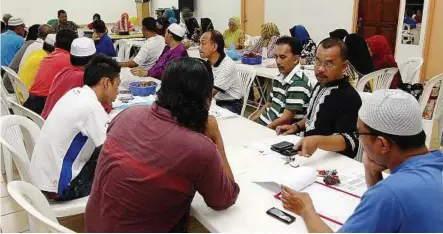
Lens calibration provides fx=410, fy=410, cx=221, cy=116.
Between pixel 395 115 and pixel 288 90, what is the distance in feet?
5.12

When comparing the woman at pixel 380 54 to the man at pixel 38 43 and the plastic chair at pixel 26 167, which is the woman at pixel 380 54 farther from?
the man at pixel 38 43

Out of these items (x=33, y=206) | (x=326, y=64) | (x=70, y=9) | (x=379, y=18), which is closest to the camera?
(x=33, y=206)

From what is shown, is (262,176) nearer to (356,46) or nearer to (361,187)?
(361,187)

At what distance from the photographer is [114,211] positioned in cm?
141

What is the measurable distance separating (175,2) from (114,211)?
9.37 m

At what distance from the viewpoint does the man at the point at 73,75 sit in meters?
2.68

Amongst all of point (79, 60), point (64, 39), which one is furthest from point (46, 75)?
point (79, 60)

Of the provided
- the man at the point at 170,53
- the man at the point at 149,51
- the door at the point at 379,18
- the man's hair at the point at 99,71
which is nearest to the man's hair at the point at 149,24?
the man at the point at 149,51

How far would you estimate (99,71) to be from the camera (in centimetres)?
213

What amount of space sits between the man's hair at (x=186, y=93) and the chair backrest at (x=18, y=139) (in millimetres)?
802

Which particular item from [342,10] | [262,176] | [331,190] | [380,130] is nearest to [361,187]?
[331,190]

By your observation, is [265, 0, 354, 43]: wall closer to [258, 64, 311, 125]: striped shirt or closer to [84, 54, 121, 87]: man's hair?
[258, 64, 311, 125]: striped shirt

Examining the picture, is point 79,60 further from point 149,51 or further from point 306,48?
point 306,48

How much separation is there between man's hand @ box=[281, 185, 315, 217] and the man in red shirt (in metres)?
1.72
